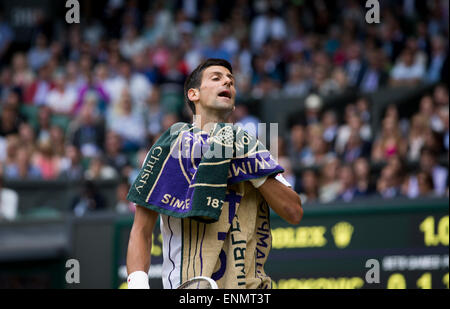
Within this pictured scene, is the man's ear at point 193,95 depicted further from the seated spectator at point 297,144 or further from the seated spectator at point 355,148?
the seated spectator at point 297,144

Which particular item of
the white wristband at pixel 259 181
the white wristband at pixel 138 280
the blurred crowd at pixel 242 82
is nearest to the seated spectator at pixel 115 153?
the blurred crowd at pixel 242 82

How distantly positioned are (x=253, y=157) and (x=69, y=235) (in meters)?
5.00

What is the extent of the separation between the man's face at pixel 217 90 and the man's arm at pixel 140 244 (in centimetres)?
61

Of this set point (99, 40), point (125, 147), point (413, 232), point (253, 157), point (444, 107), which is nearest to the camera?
point (253, 157)

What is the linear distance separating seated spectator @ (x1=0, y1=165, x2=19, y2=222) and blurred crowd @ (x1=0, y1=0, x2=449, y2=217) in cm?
42

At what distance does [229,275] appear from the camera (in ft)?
11.4

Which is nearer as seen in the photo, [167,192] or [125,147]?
[167,192]

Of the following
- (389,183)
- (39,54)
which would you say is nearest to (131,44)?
(39,54)

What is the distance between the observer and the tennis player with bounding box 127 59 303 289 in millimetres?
3480

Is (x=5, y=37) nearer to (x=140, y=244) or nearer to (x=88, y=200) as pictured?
(x=88, y=200)

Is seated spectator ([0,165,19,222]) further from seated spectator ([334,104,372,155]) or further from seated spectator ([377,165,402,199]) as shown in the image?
seated spectator ([377,165,402,199])

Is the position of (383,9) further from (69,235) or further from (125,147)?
(69,235)

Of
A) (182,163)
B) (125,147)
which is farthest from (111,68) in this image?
(182,163)

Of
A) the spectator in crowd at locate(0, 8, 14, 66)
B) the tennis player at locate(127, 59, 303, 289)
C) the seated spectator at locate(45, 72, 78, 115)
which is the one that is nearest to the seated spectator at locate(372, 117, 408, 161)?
the seated spectator at locate(45, 72, 78, 115)
